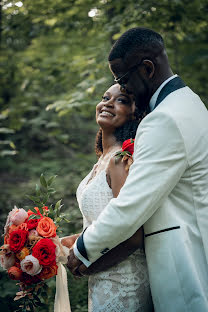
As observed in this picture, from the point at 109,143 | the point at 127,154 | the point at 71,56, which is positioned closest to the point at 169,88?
the point at 127,154

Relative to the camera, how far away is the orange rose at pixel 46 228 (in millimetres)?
2373

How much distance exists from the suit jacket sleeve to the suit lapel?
0.18 meters

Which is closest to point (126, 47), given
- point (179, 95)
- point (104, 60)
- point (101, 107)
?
point (179, 95)

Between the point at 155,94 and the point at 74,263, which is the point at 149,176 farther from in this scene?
the point at 74,263

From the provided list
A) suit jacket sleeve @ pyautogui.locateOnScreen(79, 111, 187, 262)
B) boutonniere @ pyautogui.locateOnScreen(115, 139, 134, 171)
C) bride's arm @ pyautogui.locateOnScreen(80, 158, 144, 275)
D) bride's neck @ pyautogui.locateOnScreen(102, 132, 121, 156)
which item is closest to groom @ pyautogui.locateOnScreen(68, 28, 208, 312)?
suit jacket sleeve @ pyautogui.locateOnScreen(79, 111, 187, 262)

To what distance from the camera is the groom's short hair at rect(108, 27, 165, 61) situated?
2.12 meters

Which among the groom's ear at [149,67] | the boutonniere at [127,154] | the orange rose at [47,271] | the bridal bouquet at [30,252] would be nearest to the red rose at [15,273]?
the bridal bouquet at [30,252]

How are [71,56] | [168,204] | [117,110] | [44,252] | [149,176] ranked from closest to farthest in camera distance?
[149,176] → [168,204] → [44,252] → [117,110] → [71,56]

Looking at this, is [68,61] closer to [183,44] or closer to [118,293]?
[183,44]

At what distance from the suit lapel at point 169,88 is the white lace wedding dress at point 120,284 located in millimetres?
711

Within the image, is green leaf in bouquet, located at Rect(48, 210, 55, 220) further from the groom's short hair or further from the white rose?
the groom's short hair

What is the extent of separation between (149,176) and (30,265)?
1.02 metres

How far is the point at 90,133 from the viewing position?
449 inches

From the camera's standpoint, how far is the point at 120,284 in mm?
2332
